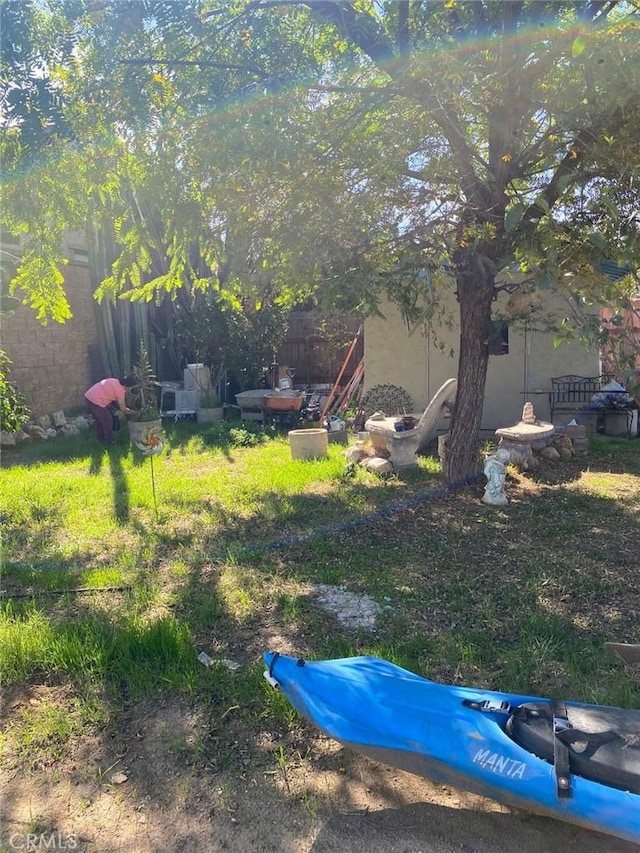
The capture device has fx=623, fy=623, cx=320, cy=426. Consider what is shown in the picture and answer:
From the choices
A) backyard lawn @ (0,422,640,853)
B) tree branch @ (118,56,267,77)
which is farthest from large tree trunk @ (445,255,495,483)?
tree branch @ (118,56,267,77)

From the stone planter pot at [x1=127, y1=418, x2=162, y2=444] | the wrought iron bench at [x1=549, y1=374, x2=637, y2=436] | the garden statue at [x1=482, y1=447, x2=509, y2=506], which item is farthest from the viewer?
Answer: the wrought iron bench at [x1=549, y1=374, x2=637, y2=436]

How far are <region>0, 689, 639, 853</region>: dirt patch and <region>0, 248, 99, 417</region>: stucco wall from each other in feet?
31.7

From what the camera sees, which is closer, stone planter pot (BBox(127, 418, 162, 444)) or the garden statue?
the garden statue

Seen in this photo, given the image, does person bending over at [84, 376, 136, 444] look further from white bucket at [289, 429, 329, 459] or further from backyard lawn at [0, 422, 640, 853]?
white bucket at [289, 429, 329, 459]

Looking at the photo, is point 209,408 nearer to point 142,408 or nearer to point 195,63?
point 142,408

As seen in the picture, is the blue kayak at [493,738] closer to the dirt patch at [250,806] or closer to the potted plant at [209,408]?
the dirt patch at [250,806]

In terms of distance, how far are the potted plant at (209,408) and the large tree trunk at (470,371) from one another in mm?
6727

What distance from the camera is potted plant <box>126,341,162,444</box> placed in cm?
1005

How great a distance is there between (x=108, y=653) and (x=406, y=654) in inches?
64.9

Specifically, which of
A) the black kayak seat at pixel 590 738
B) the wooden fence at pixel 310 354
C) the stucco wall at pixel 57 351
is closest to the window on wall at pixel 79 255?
the stucco wall at pixel 57 351

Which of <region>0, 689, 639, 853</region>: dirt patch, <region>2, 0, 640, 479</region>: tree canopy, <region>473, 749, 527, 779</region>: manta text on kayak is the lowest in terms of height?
<region>0, 689, 639, 853</region>: dirt patch

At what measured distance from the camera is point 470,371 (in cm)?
680

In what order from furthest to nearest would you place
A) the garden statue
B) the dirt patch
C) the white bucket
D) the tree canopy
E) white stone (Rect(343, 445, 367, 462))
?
the white bucket
white stone (Rect(343, 445, 367, 462))
the garden statue
the tree canopy
the dirt patch

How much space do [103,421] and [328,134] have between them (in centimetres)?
639
